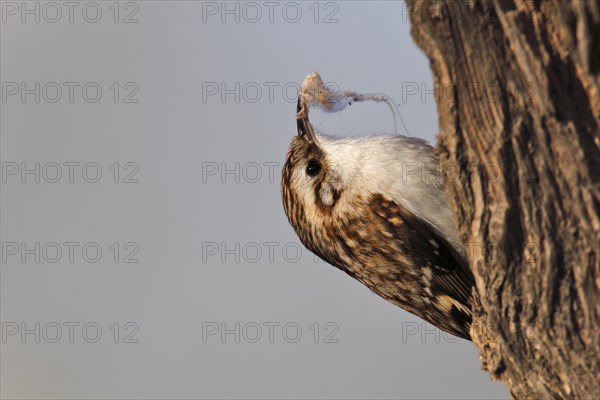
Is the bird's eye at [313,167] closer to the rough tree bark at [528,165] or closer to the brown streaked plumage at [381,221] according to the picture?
the brown streaked plumage at [381,221]

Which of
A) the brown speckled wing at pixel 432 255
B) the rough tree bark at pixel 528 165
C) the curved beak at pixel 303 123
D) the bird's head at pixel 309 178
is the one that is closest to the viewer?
the rough tree bark at pixel 528 165

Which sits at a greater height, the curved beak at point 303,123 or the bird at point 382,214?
the curved beak at point 303,123

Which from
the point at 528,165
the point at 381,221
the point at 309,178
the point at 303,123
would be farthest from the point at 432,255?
the point at 528,165

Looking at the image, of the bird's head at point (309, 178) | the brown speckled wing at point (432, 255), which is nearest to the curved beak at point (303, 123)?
the bird's head at point (309, 178)

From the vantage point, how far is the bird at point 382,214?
7.88ft

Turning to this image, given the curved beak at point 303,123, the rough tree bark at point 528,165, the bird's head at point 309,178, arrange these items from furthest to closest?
the curved beak at point 303,123, the bird's head at point 309,178, the rough tree bark at point 528,165

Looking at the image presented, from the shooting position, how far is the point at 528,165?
1.37m

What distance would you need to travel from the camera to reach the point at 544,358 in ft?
4.98

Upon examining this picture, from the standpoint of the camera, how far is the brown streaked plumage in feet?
7.87

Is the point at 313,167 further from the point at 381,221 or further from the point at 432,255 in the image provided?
→ the point at 432,255

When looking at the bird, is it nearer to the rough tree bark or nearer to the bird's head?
the bird's head

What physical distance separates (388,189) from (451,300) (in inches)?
17.7

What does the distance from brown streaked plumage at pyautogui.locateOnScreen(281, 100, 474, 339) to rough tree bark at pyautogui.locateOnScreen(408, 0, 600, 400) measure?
813 mm

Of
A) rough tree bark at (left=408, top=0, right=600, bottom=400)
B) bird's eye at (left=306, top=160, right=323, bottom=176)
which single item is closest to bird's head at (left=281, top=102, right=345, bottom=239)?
bird's eye at (left=306, top=160, right=323, bottom=176)
